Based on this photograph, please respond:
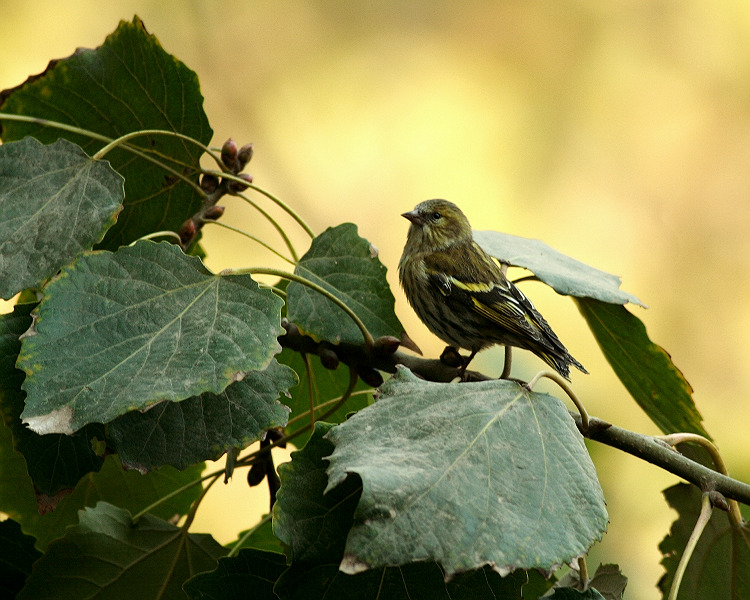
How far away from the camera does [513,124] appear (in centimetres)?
568

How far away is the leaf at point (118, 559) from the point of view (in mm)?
1310

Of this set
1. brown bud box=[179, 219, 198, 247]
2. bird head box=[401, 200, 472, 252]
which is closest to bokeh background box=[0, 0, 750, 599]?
bird head box=[401, 200, 472, 252]

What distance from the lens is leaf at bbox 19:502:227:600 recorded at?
131 cm

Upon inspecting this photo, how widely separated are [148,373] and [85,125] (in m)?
0.80

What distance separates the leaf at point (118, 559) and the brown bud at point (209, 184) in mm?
634

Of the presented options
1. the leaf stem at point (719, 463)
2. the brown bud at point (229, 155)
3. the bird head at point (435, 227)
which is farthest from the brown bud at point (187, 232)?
the bird head at point (435, 227)

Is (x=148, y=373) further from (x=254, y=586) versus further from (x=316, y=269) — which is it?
(x=316, y=269)

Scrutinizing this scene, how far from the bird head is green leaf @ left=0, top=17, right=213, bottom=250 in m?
1.15

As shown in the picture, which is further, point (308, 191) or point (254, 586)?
point (308, 191)

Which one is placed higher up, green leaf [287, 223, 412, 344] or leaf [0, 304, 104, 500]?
green leaf [287, 223, 412, 344]

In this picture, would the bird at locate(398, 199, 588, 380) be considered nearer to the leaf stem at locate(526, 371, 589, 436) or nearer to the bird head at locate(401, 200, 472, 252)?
the bird head at locate(401, 200, 472, 252)

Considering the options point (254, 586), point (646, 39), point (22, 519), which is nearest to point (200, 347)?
point (254, 586)

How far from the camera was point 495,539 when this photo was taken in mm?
912

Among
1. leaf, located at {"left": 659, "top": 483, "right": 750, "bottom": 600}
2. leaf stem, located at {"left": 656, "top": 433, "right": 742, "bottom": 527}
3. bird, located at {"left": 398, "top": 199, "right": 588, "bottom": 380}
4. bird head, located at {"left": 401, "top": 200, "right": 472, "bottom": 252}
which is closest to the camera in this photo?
leaf stem, located at {"left": 656, "top": 433, "right": 742, "bottom": 527}
